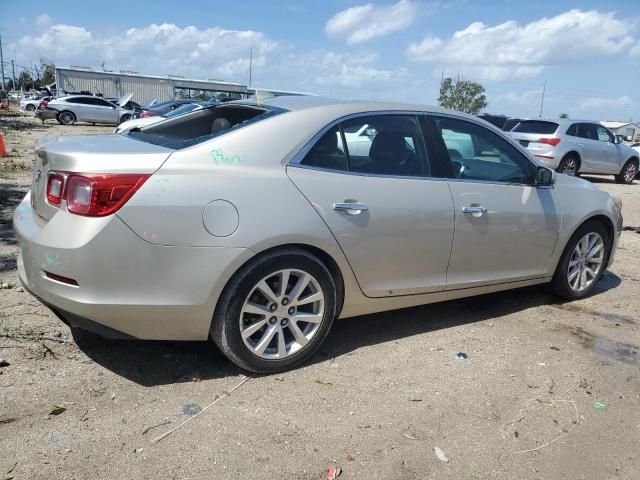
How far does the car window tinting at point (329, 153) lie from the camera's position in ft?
11.0

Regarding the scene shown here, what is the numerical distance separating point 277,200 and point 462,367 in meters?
1.67

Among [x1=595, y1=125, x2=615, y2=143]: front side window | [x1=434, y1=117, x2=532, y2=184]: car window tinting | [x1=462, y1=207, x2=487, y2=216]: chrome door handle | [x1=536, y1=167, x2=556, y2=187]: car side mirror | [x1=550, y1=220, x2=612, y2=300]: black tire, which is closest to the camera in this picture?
[x1=462, y1=207, x2=487, y2=216]: chrome door handle

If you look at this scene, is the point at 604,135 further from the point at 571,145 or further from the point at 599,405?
the point at 599,405

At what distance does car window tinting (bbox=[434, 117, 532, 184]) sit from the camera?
4043 mm

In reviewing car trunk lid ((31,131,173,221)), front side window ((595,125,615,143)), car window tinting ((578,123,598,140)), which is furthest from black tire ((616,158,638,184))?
car trunk lid ((31,131,173,221))

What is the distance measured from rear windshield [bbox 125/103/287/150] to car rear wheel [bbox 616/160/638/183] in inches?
613

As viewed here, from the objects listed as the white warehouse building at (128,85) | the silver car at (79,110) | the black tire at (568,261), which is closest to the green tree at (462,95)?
the white warehouse building at (128,85)

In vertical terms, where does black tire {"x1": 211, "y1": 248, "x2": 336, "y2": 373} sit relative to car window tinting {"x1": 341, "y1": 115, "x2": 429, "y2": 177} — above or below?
below

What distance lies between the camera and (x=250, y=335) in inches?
125

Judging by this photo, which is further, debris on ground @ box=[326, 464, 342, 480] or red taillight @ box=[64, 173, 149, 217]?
red taillight @ box=[64, 173, 149, 217]

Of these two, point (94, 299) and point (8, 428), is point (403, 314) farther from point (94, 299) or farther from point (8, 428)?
point (8, 428)

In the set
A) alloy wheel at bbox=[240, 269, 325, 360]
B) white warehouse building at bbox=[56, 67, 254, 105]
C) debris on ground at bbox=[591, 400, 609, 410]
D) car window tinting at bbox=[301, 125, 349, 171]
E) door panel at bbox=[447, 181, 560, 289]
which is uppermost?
white warehouse building at bbox=[56, 67, 254, 105]

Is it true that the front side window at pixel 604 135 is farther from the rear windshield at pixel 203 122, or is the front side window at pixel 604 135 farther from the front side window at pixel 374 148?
the rear windshield at pixel 203 122

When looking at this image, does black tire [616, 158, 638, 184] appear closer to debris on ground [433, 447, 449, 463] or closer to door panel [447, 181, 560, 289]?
door panel [447, 181, 560, 289]
